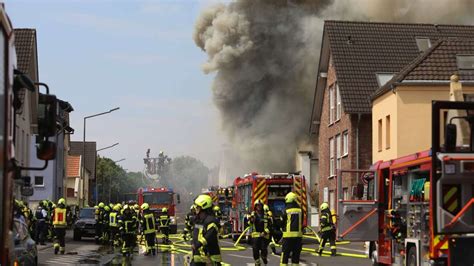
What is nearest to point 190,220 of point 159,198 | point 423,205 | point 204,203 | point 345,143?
point 423,205

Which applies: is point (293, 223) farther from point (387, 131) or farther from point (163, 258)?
point (387, 131)

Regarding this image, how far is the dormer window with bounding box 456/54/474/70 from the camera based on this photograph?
2965cm

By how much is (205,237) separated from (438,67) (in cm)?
2157

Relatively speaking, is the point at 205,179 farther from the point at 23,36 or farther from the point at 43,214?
the point at 43,214

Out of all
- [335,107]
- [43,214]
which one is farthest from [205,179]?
[43,214]

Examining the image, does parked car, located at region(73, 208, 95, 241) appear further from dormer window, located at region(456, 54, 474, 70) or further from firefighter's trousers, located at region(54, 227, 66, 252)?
dormer window, located at region(456, 54, 474, 70)

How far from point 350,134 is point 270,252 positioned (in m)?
12.0

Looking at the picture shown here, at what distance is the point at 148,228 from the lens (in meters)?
21.5

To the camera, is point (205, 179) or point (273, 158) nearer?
point (273, 158)

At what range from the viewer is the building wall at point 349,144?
34031 millimetres

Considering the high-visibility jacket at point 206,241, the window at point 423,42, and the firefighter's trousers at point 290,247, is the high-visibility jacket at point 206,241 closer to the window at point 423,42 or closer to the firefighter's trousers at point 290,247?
the firefighter's trousers at point 290,247

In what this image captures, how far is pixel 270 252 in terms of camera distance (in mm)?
23328

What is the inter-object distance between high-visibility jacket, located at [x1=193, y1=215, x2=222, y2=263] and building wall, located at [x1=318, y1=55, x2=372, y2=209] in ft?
77.9

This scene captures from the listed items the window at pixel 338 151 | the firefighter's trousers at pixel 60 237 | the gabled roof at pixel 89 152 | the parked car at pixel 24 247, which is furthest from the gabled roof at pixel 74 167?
the parked car at pixel 24 247
